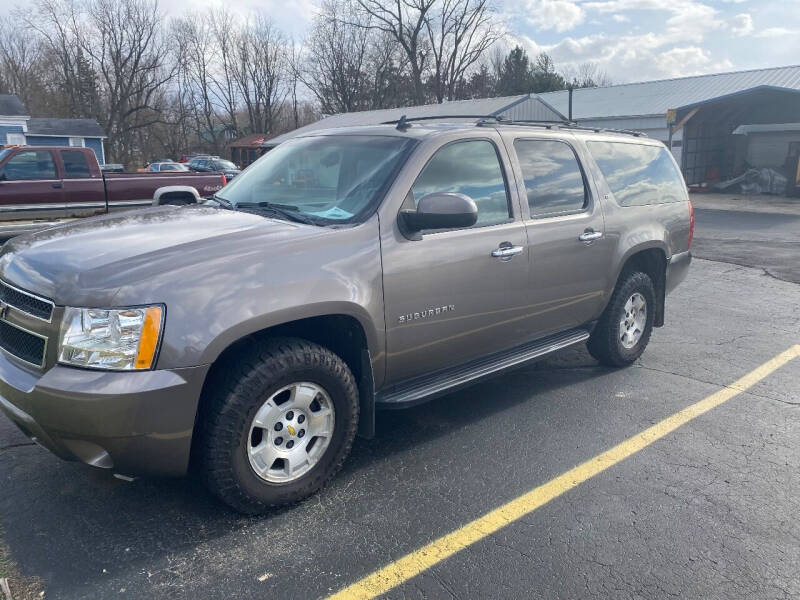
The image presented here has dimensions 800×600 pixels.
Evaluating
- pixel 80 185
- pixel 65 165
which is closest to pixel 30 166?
pixel 65 165

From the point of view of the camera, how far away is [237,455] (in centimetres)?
290

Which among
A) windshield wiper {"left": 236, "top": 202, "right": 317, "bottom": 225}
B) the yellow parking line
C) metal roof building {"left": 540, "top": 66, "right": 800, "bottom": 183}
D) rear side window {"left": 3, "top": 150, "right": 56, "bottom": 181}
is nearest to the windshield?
windshield wiper {"left": 236, "top": 202, "right": 317, "bottom": 225}

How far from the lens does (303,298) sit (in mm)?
3008

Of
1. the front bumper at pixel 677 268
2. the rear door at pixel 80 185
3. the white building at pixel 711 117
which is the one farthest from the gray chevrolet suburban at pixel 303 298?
the white building at pixel 711 117

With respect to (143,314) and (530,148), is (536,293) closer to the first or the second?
(530,148)

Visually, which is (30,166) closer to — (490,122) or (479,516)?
(490,122)

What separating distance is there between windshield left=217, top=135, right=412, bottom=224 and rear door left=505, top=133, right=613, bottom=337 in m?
0.97

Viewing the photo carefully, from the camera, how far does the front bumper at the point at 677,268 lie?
18.4ft

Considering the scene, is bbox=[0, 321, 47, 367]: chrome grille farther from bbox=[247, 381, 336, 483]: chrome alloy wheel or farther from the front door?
the front door

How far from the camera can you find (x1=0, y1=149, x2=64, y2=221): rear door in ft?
36.1

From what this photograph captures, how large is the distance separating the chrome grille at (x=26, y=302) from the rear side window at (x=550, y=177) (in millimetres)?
2867

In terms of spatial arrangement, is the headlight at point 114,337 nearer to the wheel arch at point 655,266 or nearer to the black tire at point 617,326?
the black tire at point 617,326

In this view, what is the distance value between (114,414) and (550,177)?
3166 millimetres

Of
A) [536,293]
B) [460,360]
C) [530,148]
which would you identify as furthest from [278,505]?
[530,148]
